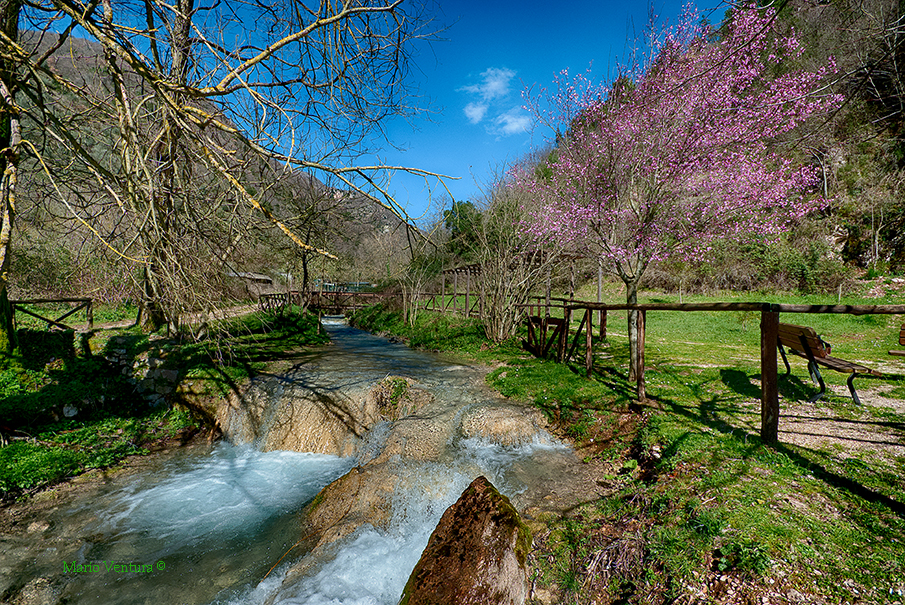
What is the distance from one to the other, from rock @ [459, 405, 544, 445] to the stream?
0.11 meters

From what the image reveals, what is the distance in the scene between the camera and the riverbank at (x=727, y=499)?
2189 mm

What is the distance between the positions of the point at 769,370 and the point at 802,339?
2170mm

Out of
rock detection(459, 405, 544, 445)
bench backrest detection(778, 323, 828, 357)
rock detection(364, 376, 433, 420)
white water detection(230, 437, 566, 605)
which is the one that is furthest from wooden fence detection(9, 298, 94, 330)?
bench backrest detection(778, 323, 828, 357)

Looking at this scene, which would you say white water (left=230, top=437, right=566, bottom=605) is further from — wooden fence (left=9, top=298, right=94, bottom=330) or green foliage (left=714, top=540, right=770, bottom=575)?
wooden fence (left=9, top=298, right=94, bottom=330)

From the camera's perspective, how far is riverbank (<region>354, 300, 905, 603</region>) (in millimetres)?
2189

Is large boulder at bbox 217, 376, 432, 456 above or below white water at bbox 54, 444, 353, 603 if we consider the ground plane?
above

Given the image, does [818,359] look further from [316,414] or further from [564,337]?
[316,414]

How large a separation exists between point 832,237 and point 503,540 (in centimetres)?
2389

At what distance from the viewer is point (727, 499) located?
9.40 ft

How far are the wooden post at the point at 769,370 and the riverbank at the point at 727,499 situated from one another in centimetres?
24

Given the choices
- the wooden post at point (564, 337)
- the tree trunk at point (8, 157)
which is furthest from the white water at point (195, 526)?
the wooden post at point (564, 337)

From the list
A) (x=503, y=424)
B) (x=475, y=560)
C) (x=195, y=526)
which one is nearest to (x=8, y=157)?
(x=195, y=526)

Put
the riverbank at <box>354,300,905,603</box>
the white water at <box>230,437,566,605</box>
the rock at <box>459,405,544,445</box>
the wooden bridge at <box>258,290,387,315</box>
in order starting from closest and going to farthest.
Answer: the riverbank at <box>354,300,905,603</box>, the white water at <box>230,437,566,605</box>, the rock at <box>459,405,544,445</box>, the wooden bridge at <box>258,290,387,315</box>

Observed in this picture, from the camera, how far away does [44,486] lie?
15.8 feet
